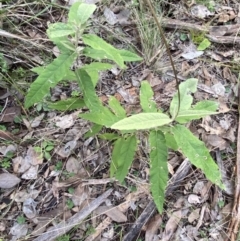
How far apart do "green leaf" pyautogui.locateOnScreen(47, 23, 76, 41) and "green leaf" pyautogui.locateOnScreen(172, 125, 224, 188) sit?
1.76 ft

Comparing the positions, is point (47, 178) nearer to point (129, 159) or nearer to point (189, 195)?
point (129, 159)

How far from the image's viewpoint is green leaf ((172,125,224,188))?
5.14 feet

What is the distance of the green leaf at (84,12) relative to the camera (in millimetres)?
1476

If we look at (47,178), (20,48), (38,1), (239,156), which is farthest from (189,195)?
(38,1)

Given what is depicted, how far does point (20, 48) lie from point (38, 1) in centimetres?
31

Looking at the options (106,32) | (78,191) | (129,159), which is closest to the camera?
(129,159)

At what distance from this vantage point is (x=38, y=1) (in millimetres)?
2330

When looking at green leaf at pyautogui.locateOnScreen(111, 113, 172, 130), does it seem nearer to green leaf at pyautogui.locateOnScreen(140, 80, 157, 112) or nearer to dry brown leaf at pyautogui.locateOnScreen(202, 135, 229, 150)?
green leaf at pyautogui.locateOnScreen(140, 80, 157, 112)

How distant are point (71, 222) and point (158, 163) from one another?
1.99 ft

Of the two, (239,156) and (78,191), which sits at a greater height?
(78,191)

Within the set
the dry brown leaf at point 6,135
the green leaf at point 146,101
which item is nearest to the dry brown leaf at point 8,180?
the dry brown leaf at point 6,135

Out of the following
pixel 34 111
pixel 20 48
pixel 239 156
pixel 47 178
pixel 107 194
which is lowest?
pixel 239 156

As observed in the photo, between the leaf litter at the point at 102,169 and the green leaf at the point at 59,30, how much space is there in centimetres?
69

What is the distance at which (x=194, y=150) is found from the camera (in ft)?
5.15
